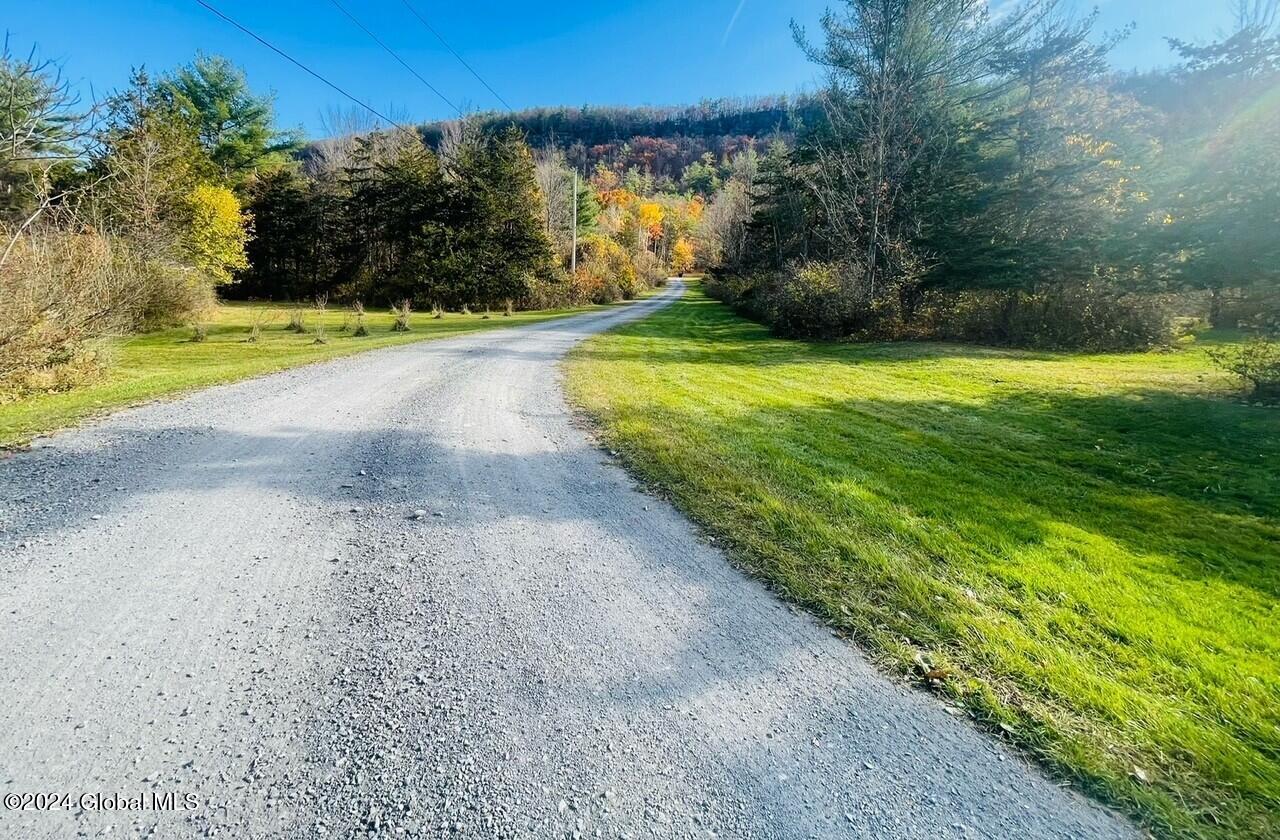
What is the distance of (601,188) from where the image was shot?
76812 mm

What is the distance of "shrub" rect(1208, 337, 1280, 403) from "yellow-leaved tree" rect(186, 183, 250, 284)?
30218 millimetres

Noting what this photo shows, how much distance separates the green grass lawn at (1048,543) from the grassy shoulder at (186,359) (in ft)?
18.2

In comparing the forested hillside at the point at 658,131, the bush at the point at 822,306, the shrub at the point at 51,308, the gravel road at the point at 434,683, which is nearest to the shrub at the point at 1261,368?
the bush at the point at 822,306

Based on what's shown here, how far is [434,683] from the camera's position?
6.72ft

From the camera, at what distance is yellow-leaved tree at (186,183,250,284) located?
2238 cm

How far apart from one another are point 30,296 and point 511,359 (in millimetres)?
6829

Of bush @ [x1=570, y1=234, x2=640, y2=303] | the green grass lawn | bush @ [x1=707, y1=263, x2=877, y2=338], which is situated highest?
bush @ [x1=570, y1=234, x2=640, y2=303]

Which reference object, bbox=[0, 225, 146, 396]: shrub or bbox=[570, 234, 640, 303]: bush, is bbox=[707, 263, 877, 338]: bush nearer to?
bbox=[0, 225, 146, 396]: shrub

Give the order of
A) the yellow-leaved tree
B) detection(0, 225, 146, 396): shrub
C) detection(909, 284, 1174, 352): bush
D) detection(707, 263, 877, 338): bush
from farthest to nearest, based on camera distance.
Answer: the yellow-leaved tree → detection(707, 263, 877, 338): bush → detection(909, 284, 1174, 352): bush → detection(0, 225, 146, 396): shrub

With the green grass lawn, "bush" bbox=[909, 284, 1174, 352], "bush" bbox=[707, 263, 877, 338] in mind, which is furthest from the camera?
"bush" bbox=[707, 263, 877, 338]

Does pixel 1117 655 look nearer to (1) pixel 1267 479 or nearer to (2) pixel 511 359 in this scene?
(1) pixel 1267 479

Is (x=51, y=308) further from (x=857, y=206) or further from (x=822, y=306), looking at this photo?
(x=857, y=206)

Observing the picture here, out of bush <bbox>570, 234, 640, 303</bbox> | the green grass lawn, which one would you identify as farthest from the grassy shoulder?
bush <bbox>570, 234, 640, 303</bbox>

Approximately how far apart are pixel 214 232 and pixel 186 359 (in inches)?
687
